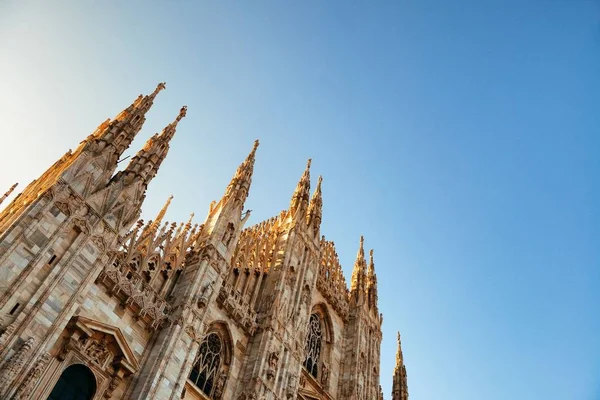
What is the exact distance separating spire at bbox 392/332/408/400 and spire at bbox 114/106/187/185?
19.1 meters

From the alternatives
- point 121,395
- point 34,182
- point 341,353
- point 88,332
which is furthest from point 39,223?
point 341,353

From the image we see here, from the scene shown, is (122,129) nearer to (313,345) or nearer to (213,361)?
(213,361)

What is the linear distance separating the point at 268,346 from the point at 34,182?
1112cm

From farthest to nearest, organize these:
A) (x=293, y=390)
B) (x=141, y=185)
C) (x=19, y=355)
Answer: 1. (x=293, y=390)
2. (x=141, y=185)
3. (x=19, y=355)

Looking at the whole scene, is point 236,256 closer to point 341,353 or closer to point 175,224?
point 175,224

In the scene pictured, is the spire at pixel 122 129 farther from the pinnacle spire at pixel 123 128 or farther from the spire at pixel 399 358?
the spire at pixel 399 358

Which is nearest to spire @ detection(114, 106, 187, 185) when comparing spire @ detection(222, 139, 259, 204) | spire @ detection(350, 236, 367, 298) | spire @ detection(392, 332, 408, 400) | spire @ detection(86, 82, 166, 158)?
spire @ detection(86, 82, 166, 158)

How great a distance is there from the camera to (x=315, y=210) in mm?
29156

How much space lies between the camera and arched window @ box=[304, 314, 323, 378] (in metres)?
25.3

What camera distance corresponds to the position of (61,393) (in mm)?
13891

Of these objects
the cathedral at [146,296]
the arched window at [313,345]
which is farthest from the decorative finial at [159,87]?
the arched window at [313,345]

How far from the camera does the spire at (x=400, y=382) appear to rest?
29.9m

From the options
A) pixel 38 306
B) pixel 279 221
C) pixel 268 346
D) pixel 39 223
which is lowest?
pixel 38 306

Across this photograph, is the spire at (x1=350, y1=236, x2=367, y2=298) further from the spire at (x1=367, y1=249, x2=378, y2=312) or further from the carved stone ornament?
the carved stone ornament
